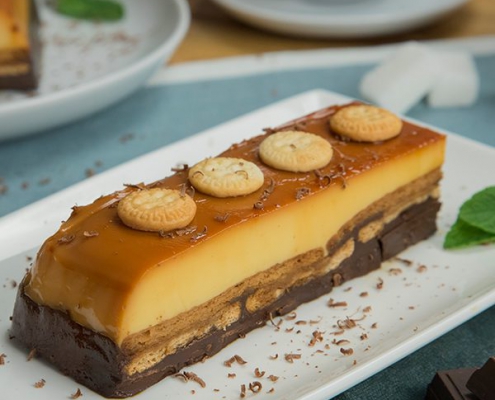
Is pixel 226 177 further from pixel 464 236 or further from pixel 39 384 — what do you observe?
pixel 464 236

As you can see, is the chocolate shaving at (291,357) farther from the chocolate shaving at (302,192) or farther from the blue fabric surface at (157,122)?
the blue fabric surface at (157,122)

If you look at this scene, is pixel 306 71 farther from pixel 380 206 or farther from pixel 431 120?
pixel 380 206

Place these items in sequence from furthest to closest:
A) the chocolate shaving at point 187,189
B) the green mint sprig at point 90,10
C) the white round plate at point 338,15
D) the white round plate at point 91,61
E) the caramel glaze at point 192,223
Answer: the green mint sprig at point 90,10, the white round plate at point 338,15, the white round plate at point 91,61, the chocolate shaving at point 187,189, the caramel glaze at point 192,223

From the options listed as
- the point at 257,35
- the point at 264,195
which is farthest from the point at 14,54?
the point at 264,195

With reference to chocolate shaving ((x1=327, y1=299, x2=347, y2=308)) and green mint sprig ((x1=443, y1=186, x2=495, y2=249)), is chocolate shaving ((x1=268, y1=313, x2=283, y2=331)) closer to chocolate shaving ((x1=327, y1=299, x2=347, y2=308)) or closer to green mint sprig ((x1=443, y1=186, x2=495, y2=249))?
chocolate shaving ((x1=327, y1=299, x2=347, y2=308))

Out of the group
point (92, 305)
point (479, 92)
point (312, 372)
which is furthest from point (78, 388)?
point (479, 92)

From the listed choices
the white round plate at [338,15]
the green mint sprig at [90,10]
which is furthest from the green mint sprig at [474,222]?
the green mint sprig at [90,10]
